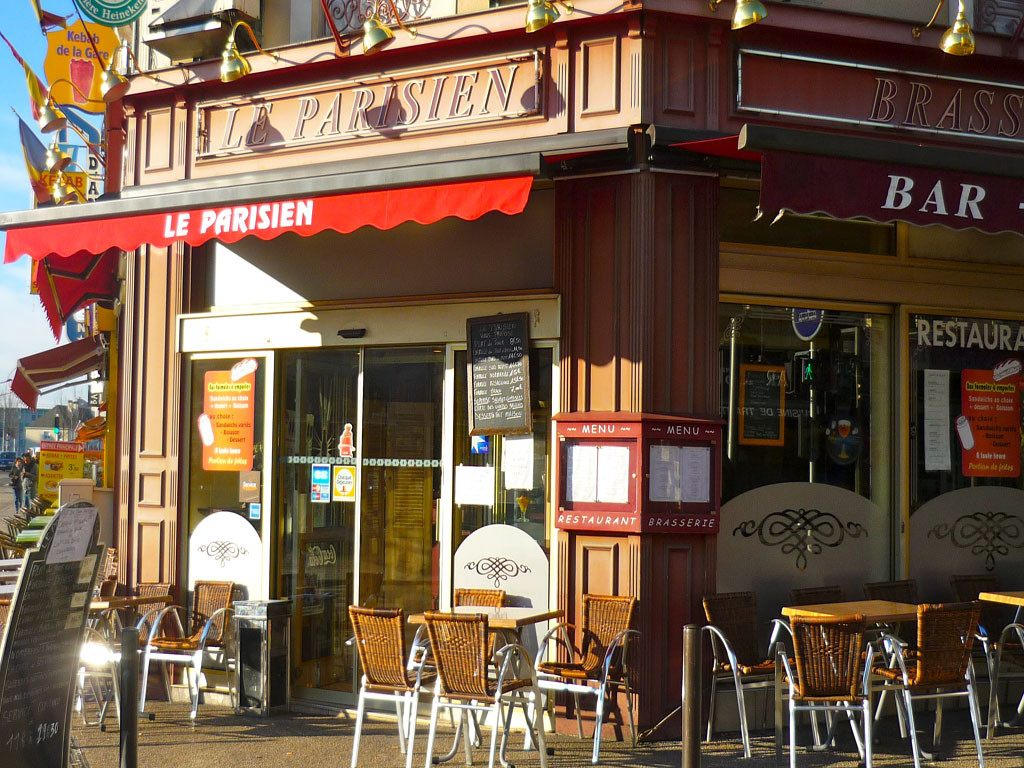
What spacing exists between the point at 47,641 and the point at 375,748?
260 cm

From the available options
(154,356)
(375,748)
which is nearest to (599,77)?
(154,356)

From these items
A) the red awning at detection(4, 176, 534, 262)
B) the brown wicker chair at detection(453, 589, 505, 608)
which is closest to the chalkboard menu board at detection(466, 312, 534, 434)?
the red awning at detection(4, 176, 534, 262)

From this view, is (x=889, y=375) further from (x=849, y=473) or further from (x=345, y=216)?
(x=345, y=216)

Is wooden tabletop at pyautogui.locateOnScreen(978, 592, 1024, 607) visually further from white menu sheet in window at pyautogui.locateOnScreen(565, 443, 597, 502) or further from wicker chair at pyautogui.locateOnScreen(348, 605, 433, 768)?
wicker chair at pyautogui.locateOnScreen(348, 605, 433, 768)

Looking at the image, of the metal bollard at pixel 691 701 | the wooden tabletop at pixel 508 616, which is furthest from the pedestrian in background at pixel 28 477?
the metal bollard at pixel 691 701

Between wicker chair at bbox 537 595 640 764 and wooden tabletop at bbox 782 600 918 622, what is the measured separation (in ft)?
3.46

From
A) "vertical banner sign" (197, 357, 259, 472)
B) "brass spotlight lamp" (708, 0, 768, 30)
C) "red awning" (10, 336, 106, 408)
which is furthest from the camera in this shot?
"red awning" (10, 336, 106, 408)

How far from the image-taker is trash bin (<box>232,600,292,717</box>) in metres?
8.21

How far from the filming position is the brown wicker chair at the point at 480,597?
7.72 meters

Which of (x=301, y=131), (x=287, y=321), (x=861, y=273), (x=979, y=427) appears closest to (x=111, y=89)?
(x=301, y=131)

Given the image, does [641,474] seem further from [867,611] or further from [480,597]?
[867,611]

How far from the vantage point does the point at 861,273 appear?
26.9ft

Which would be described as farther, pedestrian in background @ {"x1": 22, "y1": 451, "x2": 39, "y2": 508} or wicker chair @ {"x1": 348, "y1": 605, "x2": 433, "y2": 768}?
pedestrian in background @ {"x1": 22, "y1": 451, "x2": 39, "y2": 508}

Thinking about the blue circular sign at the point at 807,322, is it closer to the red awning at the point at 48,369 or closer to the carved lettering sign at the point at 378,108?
the carved lettering sign at the point at 378,108
